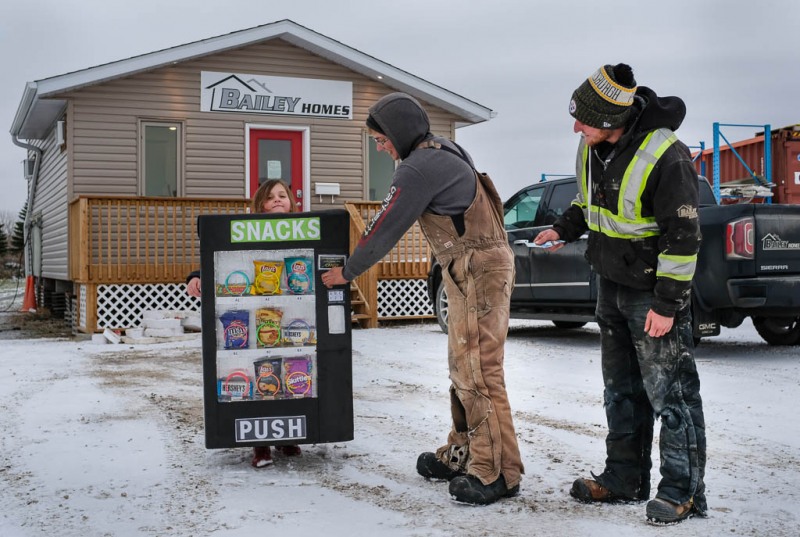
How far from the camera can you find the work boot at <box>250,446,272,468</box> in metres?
4.40

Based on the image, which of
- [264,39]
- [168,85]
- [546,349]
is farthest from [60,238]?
[546,349]

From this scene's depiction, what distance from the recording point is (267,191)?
4.71 metres

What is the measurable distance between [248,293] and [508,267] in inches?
55.1

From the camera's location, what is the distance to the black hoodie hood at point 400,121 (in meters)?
3.89

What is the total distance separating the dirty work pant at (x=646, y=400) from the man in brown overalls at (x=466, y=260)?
47cm

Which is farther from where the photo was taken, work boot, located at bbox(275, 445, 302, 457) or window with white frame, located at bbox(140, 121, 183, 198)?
window with white frame, located at bbox(140, 121, 183, 198)

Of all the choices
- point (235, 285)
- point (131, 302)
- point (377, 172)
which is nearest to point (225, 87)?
point (377, 172)

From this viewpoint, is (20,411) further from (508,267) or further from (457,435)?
(508,267)

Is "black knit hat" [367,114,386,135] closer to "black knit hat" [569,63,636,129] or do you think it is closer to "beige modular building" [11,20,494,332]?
"black knit hat" [569,63,636,129]

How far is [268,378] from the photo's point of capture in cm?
436

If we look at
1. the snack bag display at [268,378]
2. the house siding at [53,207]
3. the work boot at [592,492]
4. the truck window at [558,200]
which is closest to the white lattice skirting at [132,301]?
the house siding at [53,207]

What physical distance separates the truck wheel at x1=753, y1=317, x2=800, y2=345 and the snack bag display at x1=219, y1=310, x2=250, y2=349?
697 centimetres

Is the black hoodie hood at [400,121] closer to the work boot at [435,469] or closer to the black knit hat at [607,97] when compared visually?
the black knit hat at [607,97]

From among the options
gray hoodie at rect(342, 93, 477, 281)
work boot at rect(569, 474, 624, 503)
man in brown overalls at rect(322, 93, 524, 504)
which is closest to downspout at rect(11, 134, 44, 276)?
gray hoodie at rect(342, 93, 477, 281)
